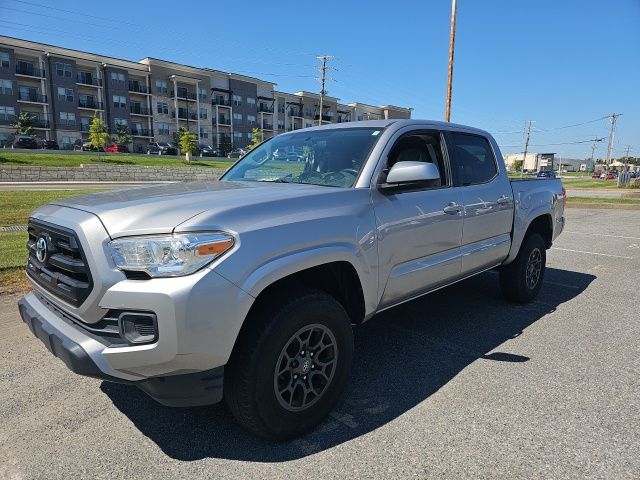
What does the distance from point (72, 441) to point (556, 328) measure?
4217mm

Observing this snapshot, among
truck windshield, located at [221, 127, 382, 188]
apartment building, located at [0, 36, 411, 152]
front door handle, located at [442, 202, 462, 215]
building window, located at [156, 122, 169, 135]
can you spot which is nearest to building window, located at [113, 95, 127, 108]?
apartment building, located at [0, 36, 411, 152]

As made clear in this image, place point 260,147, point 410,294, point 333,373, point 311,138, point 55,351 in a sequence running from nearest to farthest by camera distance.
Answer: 1. point 55,351
2. point 333,373
3. point 410,294
4. point 311,138
5. point 260,147

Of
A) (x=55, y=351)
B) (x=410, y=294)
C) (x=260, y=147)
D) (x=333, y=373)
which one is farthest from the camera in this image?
(x=260, y=147)

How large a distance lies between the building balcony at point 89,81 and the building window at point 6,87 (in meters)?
7.57

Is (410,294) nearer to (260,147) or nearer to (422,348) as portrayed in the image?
(422,348)

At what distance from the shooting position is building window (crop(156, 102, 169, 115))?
66.4 m

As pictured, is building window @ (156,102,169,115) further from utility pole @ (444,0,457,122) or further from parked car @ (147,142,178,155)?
utility pole @ (444,0,457,122)

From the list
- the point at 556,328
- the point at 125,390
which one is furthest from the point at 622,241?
the point at 125,390

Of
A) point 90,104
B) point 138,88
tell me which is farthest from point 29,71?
point 138,88

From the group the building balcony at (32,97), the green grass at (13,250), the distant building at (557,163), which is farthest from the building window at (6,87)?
the distant building at (557,163)

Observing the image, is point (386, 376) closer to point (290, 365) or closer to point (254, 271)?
point (290, 365)

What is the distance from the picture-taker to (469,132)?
4.51m

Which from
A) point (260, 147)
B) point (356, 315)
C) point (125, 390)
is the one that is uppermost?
point (260, 147)

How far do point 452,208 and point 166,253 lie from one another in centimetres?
243
